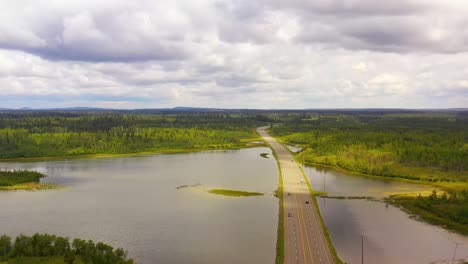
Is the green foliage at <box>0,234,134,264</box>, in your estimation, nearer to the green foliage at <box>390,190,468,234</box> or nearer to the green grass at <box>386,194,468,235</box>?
the green grass at <box>386,194,468,235</box>

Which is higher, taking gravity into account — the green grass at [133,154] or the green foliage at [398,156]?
the green foliage at [398,156]

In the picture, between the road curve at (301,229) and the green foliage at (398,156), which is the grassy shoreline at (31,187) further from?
the green foliage at (398,156)

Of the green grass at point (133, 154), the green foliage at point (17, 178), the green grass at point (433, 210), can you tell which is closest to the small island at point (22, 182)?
the green foliage at point (17, 178)

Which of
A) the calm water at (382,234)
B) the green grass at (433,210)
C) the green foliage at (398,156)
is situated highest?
the green foliage at (398,156)

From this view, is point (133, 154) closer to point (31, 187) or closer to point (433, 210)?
point (31, 187)

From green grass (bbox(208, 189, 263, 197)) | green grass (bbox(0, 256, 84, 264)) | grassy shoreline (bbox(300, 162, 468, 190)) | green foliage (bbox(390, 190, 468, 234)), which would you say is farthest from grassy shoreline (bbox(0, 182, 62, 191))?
grassy shoreline (bbox(300, 162, 468, 190))

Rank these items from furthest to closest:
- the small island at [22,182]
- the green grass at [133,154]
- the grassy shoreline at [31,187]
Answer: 1. the green grass at [133,154]
2. the small island at [22,182]
3. the grassy shoreline at [31,187]
